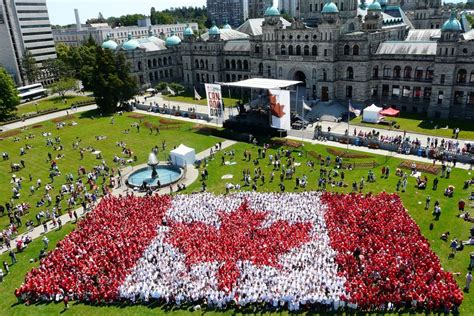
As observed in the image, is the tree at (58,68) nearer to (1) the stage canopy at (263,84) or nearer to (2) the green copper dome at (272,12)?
(2) the green copper dome at (272,12)

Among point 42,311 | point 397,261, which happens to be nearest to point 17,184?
point 42,311

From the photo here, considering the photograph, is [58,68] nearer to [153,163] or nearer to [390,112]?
[153,163]

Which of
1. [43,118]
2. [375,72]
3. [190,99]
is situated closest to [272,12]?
[375,72]

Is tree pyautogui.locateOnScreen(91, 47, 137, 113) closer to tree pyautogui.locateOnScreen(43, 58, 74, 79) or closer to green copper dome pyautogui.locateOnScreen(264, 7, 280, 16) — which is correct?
green copper dome pyautogui.locateOnScreen(264, 7, 280, 16)

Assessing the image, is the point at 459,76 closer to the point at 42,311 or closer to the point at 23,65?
the point at 42,311

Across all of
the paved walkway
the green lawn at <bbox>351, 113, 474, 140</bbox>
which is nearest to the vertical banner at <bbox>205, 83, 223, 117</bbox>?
the green lawn at <bbox>351, 113, 474, 140</bbox>

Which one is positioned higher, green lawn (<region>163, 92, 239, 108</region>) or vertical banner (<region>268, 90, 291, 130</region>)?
vertical banner (<region>268, 90, 291, 130</region>)
